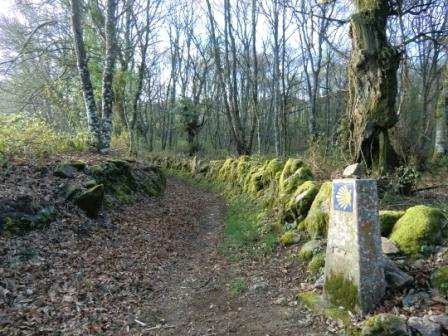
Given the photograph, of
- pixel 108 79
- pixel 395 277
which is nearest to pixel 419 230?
pixel 395 277

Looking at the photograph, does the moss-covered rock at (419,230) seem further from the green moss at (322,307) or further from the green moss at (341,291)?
the green moss at (322,307)

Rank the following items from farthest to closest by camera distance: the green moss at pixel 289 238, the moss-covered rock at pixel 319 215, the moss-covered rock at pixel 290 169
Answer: the moss-covered rock at pixel 290 169 < the green moss at pixel 289 238 < the moss-covered rock at pixel 319 215

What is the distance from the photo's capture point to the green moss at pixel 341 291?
4797 millimetres

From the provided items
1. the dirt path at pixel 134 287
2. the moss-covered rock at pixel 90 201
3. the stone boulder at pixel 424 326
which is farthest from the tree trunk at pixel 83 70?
the stone boulder at pixel 424 326

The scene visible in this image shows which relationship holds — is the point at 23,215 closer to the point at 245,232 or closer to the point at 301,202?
the point at 245,232

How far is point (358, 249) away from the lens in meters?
4.77

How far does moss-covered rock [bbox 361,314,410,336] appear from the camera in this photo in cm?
396

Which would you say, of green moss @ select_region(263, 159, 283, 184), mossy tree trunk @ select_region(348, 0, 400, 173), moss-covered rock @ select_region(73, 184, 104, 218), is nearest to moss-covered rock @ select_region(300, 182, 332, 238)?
mossy tree trunk @ select_region(348, 0, 400, 173)

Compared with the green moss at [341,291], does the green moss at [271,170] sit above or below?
above

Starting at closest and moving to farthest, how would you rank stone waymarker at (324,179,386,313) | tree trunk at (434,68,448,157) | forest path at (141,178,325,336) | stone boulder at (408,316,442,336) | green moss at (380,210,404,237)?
stone boulder at (408,316,442,336)
stone waymarker at (324,179,386,313)
forest path at (141,178,325,336)
green moss at (380,210,404,237)
tree trunk at (434,68,448,157)

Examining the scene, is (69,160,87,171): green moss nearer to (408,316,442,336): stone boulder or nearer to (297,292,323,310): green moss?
(297,292,323,310): green moss

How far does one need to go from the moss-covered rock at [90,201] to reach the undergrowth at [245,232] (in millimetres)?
2810

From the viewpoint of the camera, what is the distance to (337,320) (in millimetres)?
4785

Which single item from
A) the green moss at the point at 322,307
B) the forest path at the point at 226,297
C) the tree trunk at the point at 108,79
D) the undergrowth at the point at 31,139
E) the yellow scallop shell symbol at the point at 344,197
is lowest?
→ the forest path at the point at 226,297
